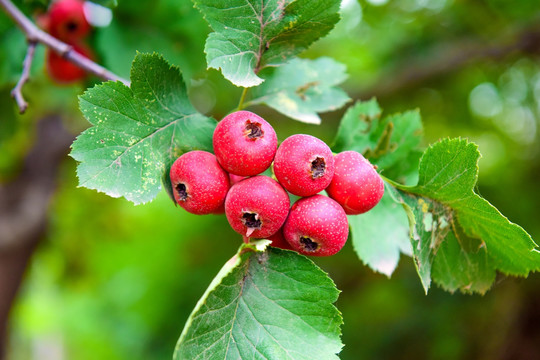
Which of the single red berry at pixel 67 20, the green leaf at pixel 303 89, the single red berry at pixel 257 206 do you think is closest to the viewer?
the single red berry at pixel 257 206

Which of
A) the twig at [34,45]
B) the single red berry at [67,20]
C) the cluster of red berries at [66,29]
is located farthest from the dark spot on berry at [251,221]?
the single red berry at [67,20]

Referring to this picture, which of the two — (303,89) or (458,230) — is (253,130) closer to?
(303,89)

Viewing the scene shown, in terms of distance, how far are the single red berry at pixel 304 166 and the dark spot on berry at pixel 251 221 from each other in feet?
0.40

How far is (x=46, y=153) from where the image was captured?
4.46 m

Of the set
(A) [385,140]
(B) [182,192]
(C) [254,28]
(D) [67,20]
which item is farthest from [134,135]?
(D) [67,20]

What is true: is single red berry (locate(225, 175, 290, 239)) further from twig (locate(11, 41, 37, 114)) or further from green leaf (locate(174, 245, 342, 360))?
twig (locate(11, 41, 37, 114))

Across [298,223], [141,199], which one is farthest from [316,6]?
[141,199]

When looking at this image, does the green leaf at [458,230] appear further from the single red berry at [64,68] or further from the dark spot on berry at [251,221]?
the single red berry at [64,68]

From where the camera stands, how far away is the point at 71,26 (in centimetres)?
216

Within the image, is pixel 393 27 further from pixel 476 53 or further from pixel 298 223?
pixel 298 223

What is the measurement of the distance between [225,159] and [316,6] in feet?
1.68

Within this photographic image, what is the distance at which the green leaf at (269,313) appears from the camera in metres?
1.17

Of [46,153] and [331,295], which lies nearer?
[331,295]

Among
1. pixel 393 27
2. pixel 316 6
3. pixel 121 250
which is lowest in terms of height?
pixel 121 250
